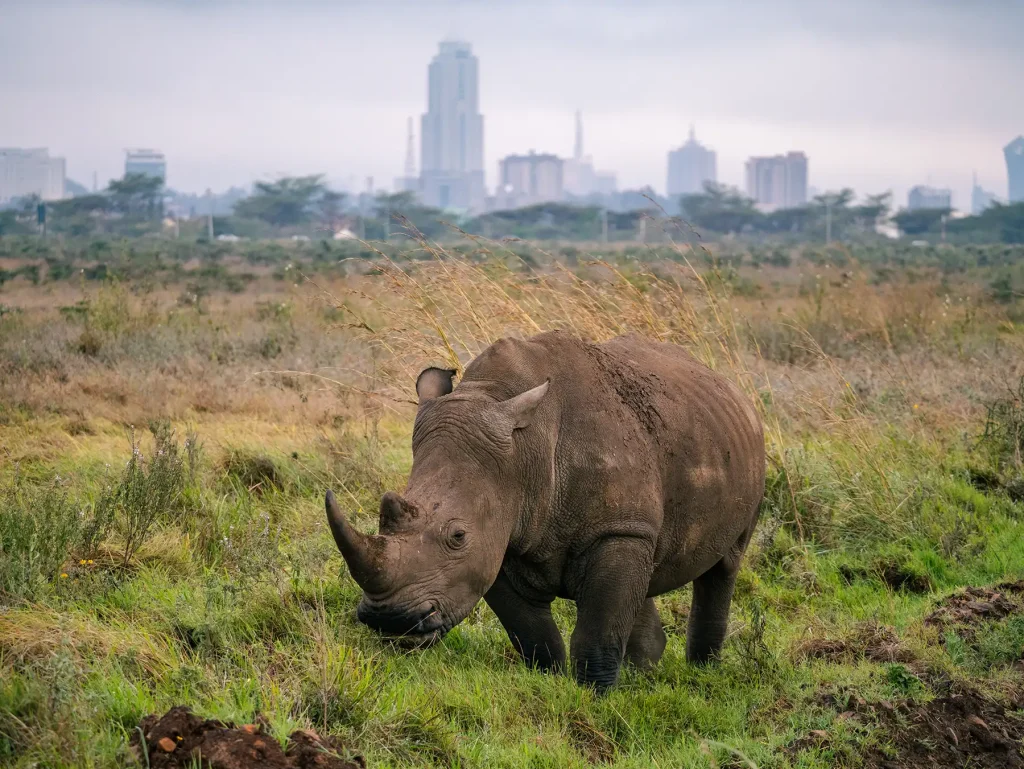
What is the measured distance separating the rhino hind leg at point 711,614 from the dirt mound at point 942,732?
104 cm

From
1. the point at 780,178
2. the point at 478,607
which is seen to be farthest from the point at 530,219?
the point at 780,178

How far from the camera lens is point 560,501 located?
207 inches

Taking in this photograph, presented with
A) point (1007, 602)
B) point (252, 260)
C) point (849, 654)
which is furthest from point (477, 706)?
point (252, 260)

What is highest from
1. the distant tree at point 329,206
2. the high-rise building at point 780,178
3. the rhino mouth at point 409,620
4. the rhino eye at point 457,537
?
the high-rise building at point 780,178

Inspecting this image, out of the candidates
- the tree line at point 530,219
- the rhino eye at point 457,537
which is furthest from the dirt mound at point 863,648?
the tree line at point 530,219

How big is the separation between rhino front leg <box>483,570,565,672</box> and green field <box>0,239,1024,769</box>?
11cm

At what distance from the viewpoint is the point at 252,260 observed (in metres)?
44.0

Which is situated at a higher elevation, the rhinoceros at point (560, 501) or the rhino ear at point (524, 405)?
the rhino ear at point (524, 405)

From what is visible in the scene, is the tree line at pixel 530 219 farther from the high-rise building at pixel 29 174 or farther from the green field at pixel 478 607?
the green field at pixel 478 607

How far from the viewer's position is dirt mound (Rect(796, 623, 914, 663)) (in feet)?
20.0

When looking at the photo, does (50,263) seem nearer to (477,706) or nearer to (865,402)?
(865,402)

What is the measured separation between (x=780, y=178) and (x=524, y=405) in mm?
185468

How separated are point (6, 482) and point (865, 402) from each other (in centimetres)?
713

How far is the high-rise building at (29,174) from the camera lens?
100750 mm
